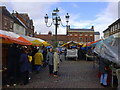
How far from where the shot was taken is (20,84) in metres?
6.77

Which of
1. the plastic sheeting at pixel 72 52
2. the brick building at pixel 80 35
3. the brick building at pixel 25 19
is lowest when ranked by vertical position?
the plastic sheeting at pixel 72 52

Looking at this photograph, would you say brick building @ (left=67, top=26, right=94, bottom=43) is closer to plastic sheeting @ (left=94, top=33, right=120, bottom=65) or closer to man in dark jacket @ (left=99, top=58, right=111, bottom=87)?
plastic sheeting @ (left=94, top=33, right=120, bottom=65)

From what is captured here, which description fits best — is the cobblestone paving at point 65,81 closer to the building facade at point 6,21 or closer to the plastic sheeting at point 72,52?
the plastic sheeting at point 72,52

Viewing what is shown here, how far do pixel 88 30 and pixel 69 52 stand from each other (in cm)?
6020

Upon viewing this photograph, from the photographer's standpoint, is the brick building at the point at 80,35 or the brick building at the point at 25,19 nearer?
the brick building at the point at 25,19

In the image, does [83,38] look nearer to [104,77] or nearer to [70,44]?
[70,44]

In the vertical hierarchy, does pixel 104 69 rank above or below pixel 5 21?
below

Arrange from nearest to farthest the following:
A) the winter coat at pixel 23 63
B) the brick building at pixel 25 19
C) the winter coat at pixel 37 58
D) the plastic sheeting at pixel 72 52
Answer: the winter coat at pixel 23 63
the winter coat at pixel 37 58
the plastic sheeting at pixel 72 52
the brick building at pixel 25 19

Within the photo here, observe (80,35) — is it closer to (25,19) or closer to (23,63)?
(25,19)

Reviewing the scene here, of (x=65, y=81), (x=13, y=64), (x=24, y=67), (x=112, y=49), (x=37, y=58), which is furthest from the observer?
(x=37, y=58)

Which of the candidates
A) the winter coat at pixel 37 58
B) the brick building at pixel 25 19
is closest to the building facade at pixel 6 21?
the brick building at pixel 25 19

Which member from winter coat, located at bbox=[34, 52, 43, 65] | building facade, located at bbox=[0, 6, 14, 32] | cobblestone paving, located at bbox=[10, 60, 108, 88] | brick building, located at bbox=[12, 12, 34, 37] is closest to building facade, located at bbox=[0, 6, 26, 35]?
building facade, located at bbox=[0, 6, 14, 32]

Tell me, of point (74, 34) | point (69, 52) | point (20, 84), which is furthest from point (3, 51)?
point (74, 34)

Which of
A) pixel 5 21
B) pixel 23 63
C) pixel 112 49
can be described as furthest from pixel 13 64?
pixel 5 21
